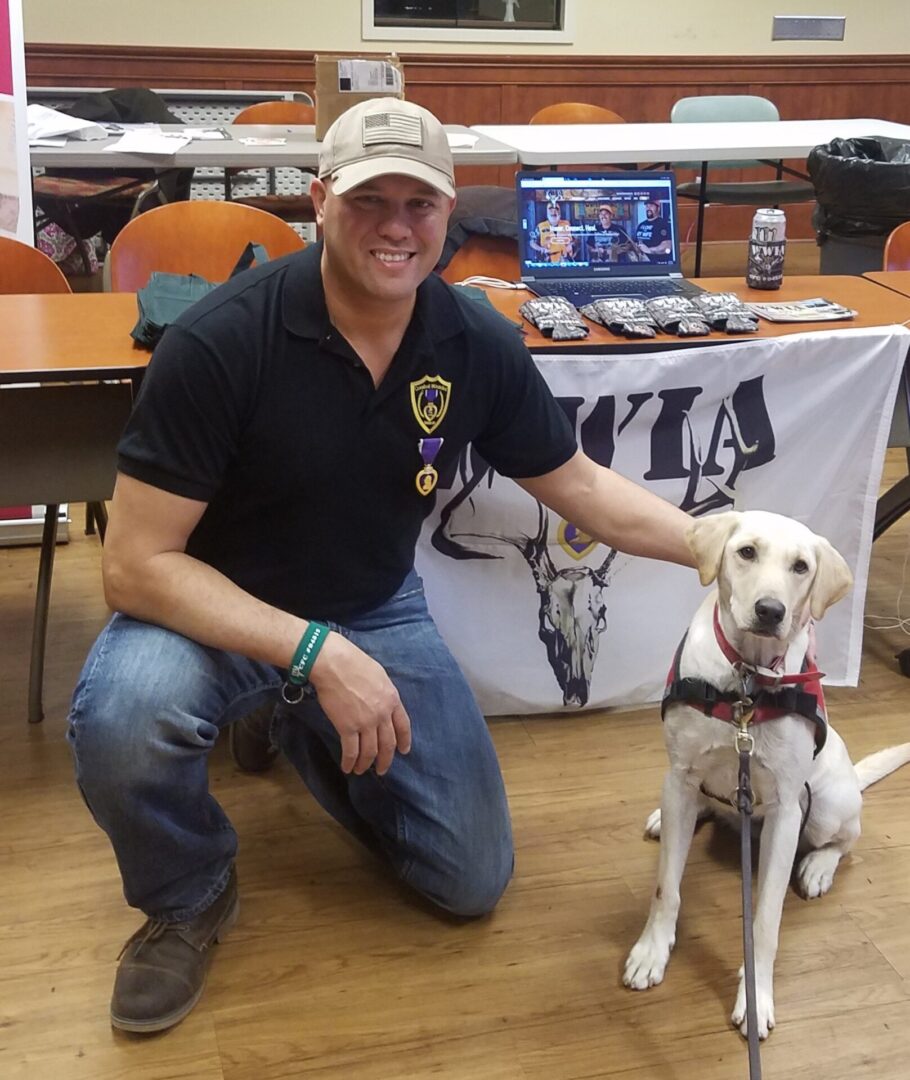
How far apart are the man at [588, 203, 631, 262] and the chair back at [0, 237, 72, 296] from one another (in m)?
1.10

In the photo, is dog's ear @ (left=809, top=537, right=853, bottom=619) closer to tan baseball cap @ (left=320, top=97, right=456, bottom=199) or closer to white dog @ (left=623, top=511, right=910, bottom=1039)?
white dog @ (left=623, top=511, right=910, bottom=1039)

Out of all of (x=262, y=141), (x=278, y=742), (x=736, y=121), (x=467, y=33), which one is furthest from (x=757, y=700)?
(x=467, y=33)

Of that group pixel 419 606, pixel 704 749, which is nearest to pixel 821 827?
pixel 704 749

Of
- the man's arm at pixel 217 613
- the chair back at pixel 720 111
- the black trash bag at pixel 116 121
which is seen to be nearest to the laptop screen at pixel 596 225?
the man's arm at pixel 217 613

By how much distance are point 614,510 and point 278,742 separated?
2.25 feet

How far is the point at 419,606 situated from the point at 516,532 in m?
0.34

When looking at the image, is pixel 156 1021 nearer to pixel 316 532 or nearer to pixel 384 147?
pixel 316 532

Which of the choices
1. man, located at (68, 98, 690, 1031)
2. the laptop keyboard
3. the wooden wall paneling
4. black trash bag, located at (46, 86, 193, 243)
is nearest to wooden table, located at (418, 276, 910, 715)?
the laptop keyboard

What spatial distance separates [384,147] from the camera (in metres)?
1.39

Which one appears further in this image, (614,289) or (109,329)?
(614,289)

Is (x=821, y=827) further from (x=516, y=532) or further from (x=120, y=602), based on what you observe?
(x=120, y=602)

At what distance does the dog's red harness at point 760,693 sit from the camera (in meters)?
1.46

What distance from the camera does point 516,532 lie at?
2.09m

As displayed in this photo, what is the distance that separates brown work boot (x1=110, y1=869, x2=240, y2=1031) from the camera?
1.48m
